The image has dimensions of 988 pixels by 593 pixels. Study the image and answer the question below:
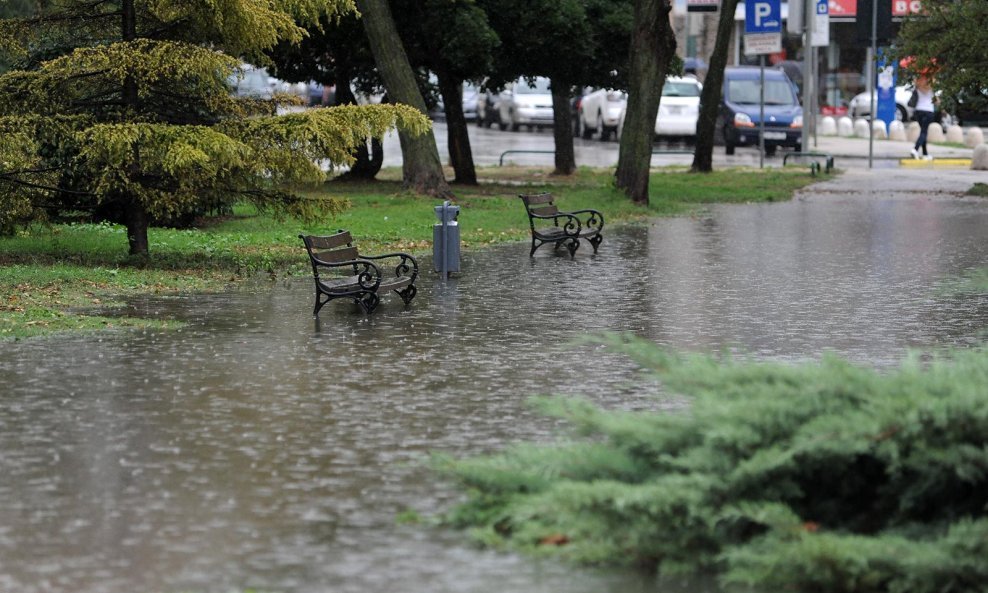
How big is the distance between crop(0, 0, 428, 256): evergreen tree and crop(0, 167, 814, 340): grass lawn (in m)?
0.69

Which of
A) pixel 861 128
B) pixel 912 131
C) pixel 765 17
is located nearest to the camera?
pixel 765 17

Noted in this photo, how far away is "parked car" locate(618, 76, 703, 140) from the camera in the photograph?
148 feet

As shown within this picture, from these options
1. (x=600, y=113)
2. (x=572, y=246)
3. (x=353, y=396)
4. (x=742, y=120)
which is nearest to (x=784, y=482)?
(x=353, y=396)

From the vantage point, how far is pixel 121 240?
19234mm

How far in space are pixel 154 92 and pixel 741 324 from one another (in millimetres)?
6978

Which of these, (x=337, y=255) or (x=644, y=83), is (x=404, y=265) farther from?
(x=644, y=83)

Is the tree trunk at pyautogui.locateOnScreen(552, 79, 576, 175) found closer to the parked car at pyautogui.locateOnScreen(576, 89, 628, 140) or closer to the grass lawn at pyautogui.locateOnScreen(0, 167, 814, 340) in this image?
the grass lawn at pyautogui.locateOnScreen(0, 167, 814, 340)

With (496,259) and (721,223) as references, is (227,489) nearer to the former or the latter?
(496,259)

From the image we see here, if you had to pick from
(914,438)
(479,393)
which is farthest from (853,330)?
(914,438)

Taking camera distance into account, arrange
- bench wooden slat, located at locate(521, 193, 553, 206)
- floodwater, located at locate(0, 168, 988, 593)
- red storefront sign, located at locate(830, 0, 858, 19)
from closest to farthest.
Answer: floodwater, located at locate(0, 168, 988, 593) → bench wooden slat, located at locate(521, 193, 553, 206) → red storefront sign, located at locate(830, 0, 858, 19)

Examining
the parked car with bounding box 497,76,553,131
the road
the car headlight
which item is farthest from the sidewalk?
the parked car with bounding box 497,76,553,131

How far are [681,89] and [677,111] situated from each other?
80cm

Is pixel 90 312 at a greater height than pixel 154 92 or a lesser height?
lesser

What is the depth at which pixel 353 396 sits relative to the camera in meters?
10.2
